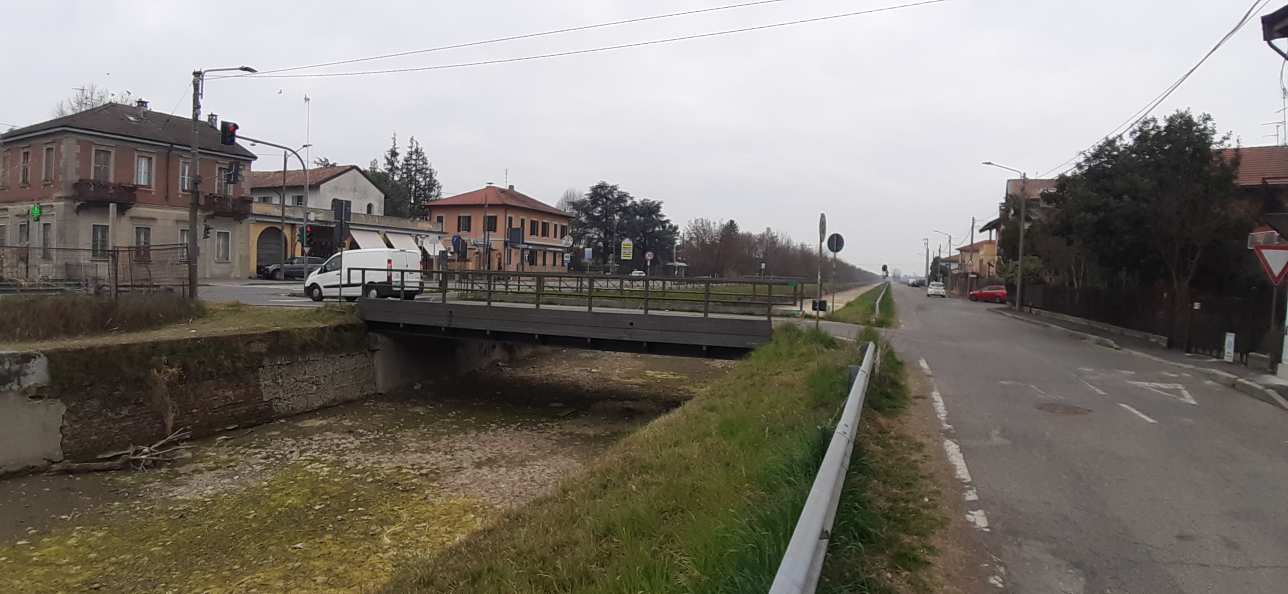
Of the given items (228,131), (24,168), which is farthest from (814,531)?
(24,168)

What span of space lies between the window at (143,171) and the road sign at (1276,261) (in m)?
46.4

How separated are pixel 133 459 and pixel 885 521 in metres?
13.3

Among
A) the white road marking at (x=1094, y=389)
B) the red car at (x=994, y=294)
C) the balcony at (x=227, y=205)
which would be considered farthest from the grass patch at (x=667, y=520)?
the red car at (x=994, y=294)

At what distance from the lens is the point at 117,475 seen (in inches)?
479

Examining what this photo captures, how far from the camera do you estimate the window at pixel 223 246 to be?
42188 millimetres

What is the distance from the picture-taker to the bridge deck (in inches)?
631

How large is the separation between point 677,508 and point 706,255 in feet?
216

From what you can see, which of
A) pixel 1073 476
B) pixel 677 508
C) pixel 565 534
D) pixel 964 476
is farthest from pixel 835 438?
pixel 1073 476

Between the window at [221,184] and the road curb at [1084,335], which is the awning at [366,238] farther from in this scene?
the road curb at [1084,335]

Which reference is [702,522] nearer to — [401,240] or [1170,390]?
[1170,390]

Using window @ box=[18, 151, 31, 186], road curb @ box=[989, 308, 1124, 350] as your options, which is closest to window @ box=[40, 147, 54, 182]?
window @ box=[18, 151, 31, 186]

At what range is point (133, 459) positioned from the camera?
12.6 metres

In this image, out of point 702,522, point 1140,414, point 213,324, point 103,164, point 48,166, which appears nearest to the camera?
point 702,522

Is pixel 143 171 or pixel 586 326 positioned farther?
pixel 143 171
